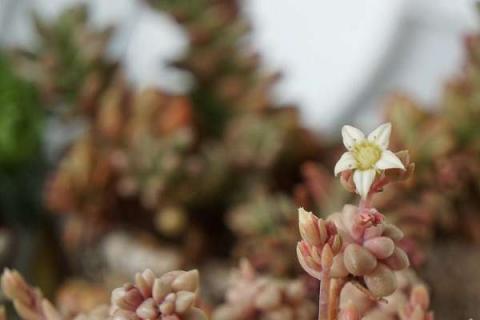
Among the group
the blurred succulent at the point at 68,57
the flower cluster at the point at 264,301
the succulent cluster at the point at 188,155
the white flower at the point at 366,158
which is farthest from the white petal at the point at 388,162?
the blurred succulent at the point at 68,57

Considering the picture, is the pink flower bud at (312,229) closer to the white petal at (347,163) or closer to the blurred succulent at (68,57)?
the white petal at (347,163)

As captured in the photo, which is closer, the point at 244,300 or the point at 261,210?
the point at 244,300

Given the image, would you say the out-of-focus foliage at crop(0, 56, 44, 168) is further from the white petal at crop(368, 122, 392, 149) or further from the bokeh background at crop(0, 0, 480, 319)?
the white petal at crop(368, 122, 392, 149)

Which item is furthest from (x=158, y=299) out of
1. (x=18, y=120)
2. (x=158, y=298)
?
(x=18, y=120)

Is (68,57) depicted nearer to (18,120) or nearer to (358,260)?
(18,120)

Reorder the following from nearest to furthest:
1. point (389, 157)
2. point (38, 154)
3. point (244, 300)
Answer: point (389, 157) < point (244, 300) < point (38, 154)

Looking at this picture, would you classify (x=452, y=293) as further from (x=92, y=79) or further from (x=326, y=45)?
(x=326, y=45)

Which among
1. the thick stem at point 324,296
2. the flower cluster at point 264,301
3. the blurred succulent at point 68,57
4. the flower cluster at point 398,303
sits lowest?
the thick stem at point 324,296

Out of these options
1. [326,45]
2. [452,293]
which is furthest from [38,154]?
[326,45]
